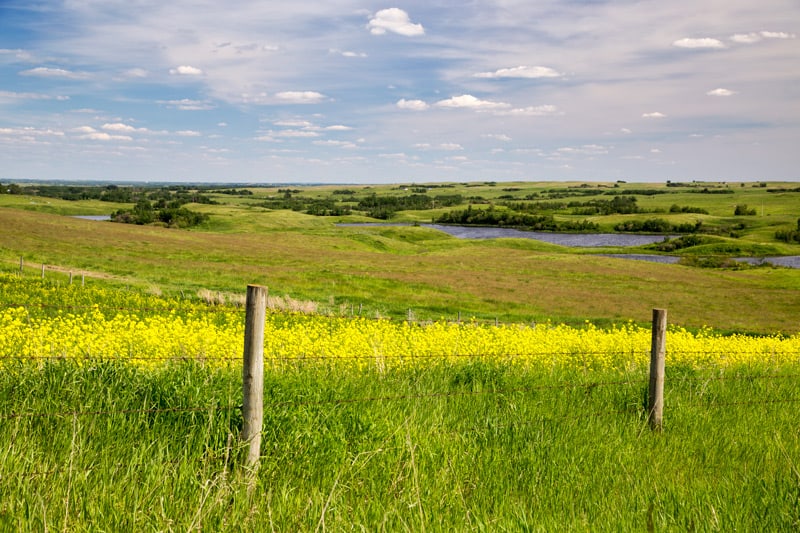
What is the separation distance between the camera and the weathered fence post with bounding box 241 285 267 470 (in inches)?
214

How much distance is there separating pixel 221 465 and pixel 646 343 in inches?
545

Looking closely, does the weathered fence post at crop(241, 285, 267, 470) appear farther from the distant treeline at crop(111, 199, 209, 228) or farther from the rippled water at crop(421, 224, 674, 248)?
the rippled water at crop(421, 224, 674, 248)

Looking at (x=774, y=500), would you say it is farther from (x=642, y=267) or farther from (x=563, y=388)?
(x=642, y=267)

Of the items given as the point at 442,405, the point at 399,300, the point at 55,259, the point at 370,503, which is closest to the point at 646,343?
the point at 442,405

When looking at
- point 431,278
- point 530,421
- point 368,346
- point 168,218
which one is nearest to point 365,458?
point 530,421

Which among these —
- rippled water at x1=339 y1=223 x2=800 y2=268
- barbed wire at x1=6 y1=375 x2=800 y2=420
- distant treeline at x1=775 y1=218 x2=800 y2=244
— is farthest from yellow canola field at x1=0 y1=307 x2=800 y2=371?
distant treeline at x1=775 y1=218 x2=800 y2=244

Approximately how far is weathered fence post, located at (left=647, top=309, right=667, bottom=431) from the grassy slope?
103 feet

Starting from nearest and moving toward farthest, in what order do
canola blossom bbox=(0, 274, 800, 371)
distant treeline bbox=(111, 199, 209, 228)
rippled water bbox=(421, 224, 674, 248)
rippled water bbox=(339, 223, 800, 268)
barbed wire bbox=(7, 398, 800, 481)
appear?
barbed wire bbox=(7, 398, 800, 481)
canola blossom bbox=(0, 274, 800, 371)
distant treeline bbox=(111, 199, 209, 228)
rippled water bbox=(339, 223, 800, 268)
rippled water bbox=(421, 224, 674, 248)

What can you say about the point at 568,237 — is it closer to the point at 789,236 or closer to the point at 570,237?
the point at 570,237

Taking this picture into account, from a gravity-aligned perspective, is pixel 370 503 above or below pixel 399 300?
above

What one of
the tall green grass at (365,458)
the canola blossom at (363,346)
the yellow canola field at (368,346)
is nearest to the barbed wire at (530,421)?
the tall green grass at (365,458)

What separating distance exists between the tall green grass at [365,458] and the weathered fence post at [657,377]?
0.22 meters

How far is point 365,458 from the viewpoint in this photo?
5.93m

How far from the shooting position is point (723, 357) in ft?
50.4
